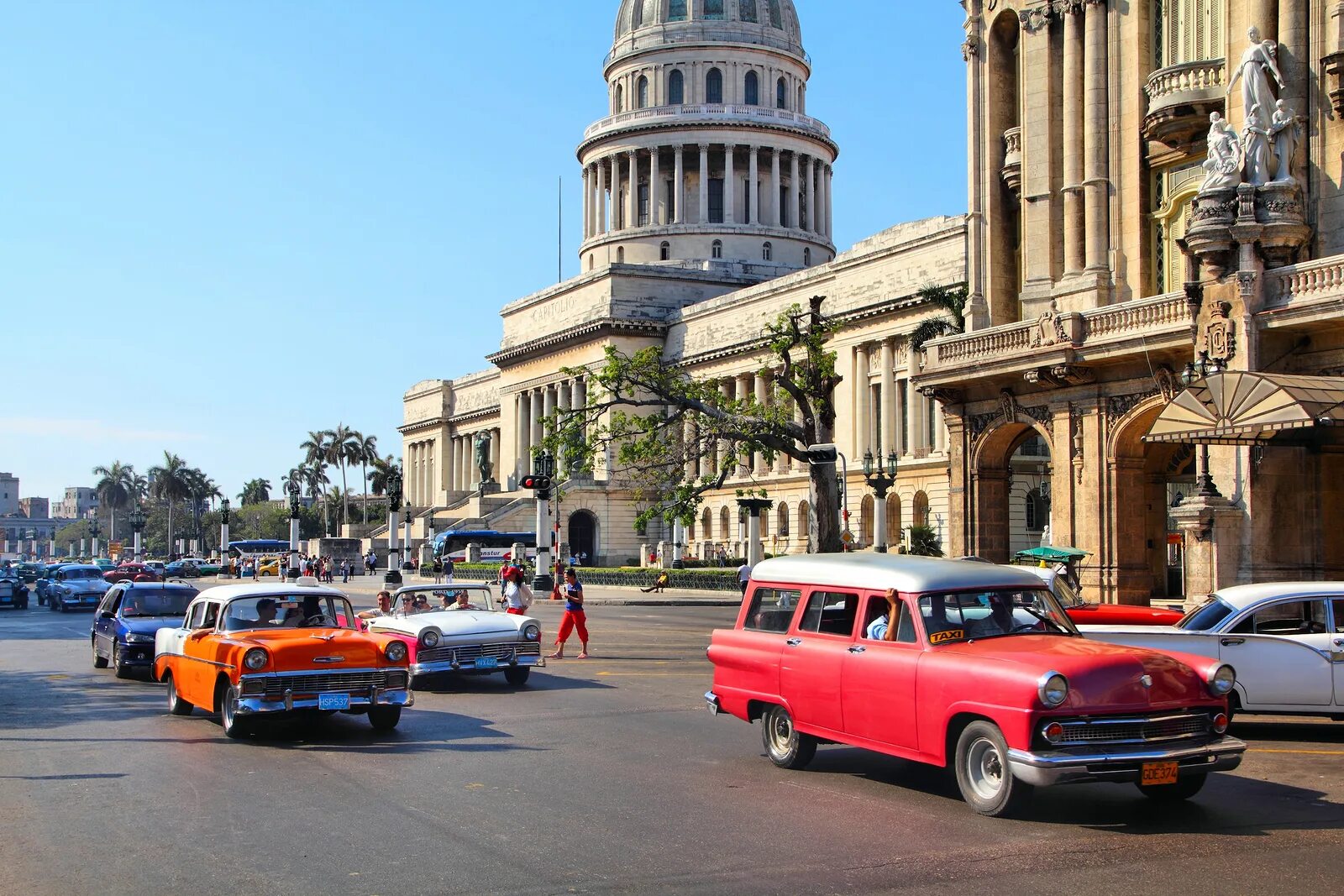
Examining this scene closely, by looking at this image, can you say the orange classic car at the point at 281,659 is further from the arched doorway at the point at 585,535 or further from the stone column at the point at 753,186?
the stone column at the point at 753,186

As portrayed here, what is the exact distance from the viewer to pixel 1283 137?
28000 millimetres

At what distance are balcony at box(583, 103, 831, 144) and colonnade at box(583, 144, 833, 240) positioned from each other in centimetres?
183

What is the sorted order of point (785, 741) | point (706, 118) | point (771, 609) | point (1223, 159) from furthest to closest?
Answer: point (706, 118) → point (1223, 159) → point (771, 609) → point (785, 741)

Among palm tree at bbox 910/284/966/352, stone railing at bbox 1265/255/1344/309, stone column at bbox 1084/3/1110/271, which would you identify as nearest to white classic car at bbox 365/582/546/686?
stone railing at bbox 1265/255/1344/309

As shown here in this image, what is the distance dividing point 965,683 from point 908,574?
4.22 feet

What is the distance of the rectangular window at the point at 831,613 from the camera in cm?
1246

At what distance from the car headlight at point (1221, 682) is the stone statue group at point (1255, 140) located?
60.2 feet

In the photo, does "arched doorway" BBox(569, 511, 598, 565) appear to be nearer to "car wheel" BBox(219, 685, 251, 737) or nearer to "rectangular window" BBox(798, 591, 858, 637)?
"car wheel" BBox(219, 685, 251, 737)

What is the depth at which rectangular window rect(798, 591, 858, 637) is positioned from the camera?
12.5 meters

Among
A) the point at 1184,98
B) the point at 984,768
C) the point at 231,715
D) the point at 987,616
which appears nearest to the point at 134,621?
the point at 231,715

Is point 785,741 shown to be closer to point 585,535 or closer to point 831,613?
point 831,613

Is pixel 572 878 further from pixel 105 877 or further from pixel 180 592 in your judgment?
pixel 180 592

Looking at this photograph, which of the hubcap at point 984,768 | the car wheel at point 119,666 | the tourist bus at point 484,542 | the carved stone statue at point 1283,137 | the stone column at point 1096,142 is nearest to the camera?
the hubcap at point 984,768

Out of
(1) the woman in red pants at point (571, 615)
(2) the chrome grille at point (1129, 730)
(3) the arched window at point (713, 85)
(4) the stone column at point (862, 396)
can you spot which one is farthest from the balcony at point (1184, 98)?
(3) the arched window at point (713, 85)
